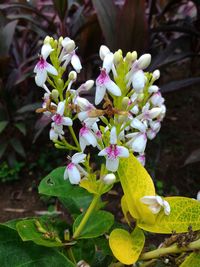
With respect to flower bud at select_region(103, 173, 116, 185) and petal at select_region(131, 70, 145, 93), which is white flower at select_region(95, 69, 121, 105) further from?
flower bud at select_region(103, 173, 116, 185)

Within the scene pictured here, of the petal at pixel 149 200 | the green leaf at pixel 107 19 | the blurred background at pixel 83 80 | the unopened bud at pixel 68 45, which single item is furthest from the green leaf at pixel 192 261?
the green leaf at pixel 107 19

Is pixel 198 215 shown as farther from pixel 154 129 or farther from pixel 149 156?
pixel 149 156

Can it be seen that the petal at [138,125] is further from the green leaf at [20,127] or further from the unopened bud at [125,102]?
the green leaf at [20,127]

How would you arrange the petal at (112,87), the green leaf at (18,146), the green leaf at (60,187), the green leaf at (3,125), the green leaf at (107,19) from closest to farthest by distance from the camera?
the petal at (112,87)
the green leaf at (60,187)
the green leaf at (107,19)
the green leaf at (3,125)
the green leaf at (18,146)

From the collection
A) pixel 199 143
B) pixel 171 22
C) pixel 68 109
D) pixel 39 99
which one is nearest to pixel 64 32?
pixel 39 99

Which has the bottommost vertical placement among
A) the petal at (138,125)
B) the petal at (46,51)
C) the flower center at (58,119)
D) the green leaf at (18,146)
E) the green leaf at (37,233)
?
the green leaf at (18,146)

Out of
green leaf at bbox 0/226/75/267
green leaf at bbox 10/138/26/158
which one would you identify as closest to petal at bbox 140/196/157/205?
green leaf at bbox 0/226/75/267
